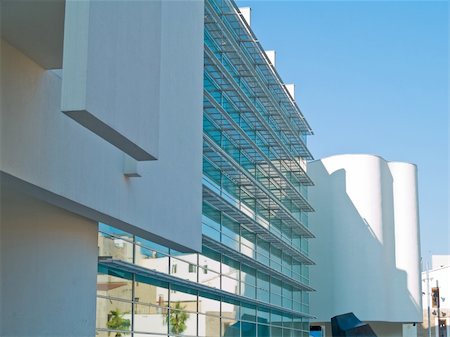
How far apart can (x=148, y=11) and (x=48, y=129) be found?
3.06m

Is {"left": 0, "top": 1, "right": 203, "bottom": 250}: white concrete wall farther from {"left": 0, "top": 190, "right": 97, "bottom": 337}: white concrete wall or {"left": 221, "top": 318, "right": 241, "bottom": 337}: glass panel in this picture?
{"left": 221, "top": 318, "right": 241, "bottom": 337}: glass panel

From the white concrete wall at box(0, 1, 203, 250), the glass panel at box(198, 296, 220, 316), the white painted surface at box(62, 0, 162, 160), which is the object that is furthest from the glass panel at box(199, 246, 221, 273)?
the white painted surface at box(62, 0, 162, 160)

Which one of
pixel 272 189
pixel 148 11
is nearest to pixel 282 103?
pixel 272 189

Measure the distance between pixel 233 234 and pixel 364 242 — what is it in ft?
87.2

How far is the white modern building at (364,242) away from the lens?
58.0 metres

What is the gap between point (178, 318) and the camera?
88.5ft

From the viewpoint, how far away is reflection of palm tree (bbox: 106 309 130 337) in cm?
2142

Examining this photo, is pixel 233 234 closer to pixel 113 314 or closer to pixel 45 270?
pixel 113 314

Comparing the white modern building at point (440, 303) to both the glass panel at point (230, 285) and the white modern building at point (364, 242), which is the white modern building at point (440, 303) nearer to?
Result: the white modern building at point (364, 242)

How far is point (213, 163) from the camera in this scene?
30672 millimetres

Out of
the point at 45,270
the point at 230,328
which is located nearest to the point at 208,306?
the point at 230,328

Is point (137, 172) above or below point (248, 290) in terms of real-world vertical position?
above

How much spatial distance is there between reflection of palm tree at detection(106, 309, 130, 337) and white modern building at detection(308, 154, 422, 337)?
3742cm

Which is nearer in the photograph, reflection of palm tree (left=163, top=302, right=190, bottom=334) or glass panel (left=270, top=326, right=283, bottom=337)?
reflection of palm tree (left=163, top=302, right=190, bottom=334)
